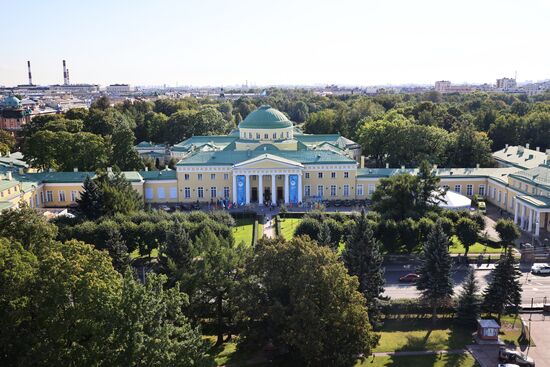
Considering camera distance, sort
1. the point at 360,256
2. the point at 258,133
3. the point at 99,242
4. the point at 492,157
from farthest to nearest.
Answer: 1. the point at 492,157
2. the point at 258,133
3. the point at 99,242
4. the point at 360,256

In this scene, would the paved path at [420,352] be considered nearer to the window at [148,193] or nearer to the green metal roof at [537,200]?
the green metal roof at [537,200]

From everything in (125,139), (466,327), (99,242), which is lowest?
(466,327)

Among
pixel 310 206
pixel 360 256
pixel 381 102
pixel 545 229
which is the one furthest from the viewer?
pixel 381 102

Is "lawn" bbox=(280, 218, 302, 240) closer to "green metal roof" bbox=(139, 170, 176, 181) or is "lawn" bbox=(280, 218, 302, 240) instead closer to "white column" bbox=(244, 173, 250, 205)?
"white column" bbox=(244, 173, 250, 205)

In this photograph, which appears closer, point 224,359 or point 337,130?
point 224,359

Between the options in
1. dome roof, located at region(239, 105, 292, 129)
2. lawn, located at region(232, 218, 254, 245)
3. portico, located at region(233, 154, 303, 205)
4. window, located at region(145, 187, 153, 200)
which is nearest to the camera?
lawn, located at region(232, 218, 254, 245)

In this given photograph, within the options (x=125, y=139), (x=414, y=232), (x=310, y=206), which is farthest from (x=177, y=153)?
(x=414, y=232)

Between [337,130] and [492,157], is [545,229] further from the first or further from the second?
[337,130]

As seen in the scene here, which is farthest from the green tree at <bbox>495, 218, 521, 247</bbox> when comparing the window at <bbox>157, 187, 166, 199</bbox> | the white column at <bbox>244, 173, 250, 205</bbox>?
the window at <bbox>157, 187, 166, 199</bbox>
